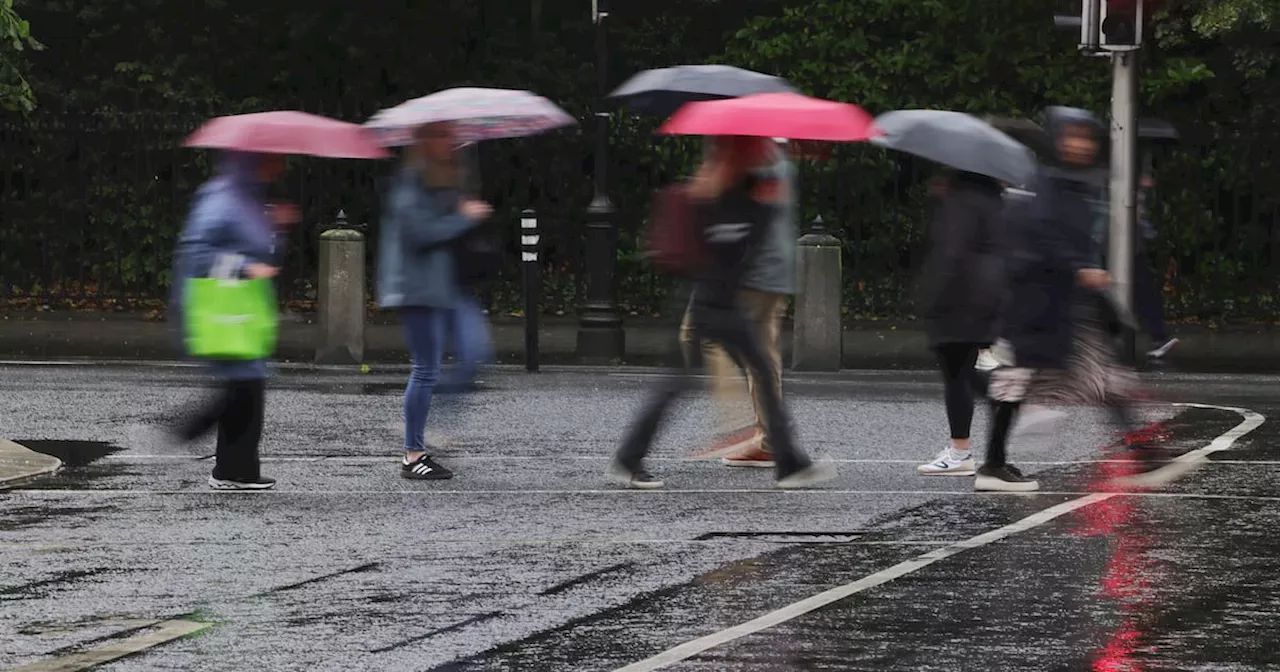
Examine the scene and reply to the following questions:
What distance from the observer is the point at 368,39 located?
2759 centimetres

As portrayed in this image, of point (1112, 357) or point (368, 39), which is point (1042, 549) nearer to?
point (1112, 357)

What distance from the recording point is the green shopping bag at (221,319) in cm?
1108

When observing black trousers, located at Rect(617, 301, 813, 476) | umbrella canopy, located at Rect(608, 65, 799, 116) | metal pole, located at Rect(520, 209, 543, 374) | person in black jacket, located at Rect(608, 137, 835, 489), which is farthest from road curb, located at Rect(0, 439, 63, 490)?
metal pole, located at Rect(520, 209, 543, 374)

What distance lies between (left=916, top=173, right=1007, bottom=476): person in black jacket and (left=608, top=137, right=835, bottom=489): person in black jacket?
3.06ft

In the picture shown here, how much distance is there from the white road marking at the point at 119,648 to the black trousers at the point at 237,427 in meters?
3.44

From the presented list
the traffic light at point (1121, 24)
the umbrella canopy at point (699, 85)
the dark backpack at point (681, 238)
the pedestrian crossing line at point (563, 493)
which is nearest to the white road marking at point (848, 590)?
the pedestrian crossing line at point (563, 493)

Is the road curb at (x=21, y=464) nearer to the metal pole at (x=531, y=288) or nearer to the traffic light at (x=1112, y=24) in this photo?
the metal pole at (x=531, y=288)

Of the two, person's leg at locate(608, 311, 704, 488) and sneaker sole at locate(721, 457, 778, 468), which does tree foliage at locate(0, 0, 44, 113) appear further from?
person's leg at locate(608, 311, 704, 488)

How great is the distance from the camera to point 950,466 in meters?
11.8

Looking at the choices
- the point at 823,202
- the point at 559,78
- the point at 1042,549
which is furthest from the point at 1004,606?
the point at 559,78

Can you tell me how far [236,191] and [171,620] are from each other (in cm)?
372

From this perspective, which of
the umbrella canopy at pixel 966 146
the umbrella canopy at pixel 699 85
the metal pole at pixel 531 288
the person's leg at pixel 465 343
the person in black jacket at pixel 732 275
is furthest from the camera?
the metal pole at pixel 531 288

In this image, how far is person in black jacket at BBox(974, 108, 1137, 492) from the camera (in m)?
11.3

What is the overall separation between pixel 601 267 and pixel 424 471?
8.55 m
